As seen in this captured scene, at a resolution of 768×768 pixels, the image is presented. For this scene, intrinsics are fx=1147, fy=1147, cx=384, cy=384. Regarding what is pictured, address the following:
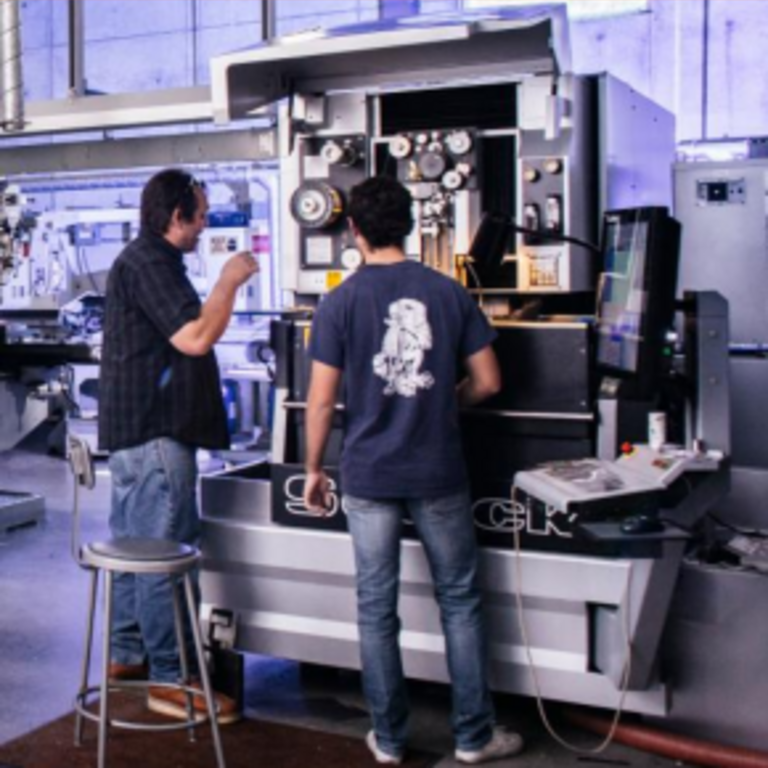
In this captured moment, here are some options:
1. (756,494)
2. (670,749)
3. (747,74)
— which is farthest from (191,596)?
(747,74)

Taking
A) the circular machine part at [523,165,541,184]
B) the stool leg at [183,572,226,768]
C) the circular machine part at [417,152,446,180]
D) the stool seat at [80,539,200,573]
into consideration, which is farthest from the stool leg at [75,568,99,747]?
the circular machine part at [523,165,541,184]

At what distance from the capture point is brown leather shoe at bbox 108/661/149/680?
3.19 meters

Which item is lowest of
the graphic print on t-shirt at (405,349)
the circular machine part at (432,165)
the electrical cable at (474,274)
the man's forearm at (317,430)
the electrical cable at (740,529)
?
the electrical cable at (740,529)

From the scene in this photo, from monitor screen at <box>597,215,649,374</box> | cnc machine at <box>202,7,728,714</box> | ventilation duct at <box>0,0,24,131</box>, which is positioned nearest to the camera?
monitor screen at <box>597,215,649,374</box>

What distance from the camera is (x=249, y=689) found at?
3328 mm

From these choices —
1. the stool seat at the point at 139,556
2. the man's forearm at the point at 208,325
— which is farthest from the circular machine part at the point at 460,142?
the stool seat at the point at 139,556

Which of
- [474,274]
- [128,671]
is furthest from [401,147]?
[128,671]

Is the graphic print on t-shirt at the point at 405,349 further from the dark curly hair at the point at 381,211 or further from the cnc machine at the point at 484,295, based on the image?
the cnc machine at the point at 484,295

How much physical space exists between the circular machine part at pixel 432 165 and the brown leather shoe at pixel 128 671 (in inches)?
62.6

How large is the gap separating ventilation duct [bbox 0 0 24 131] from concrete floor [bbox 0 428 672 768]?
184 cm

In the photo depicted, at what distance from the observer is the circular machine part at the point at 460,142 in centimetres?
314

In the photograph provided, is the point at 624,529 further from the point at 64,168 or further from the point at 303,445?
the point at 64,168

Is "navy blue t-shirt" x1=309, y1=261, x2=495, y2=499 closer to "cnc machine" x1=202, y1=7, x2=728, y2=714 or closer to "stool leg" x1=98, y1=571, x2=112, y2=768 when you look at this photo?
"cnc machine" x1=202, y1=7, x2=728, y2=714

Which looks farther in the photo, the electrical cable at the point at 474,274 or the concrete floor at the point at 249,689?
the electrical cable at the point at 474,274
